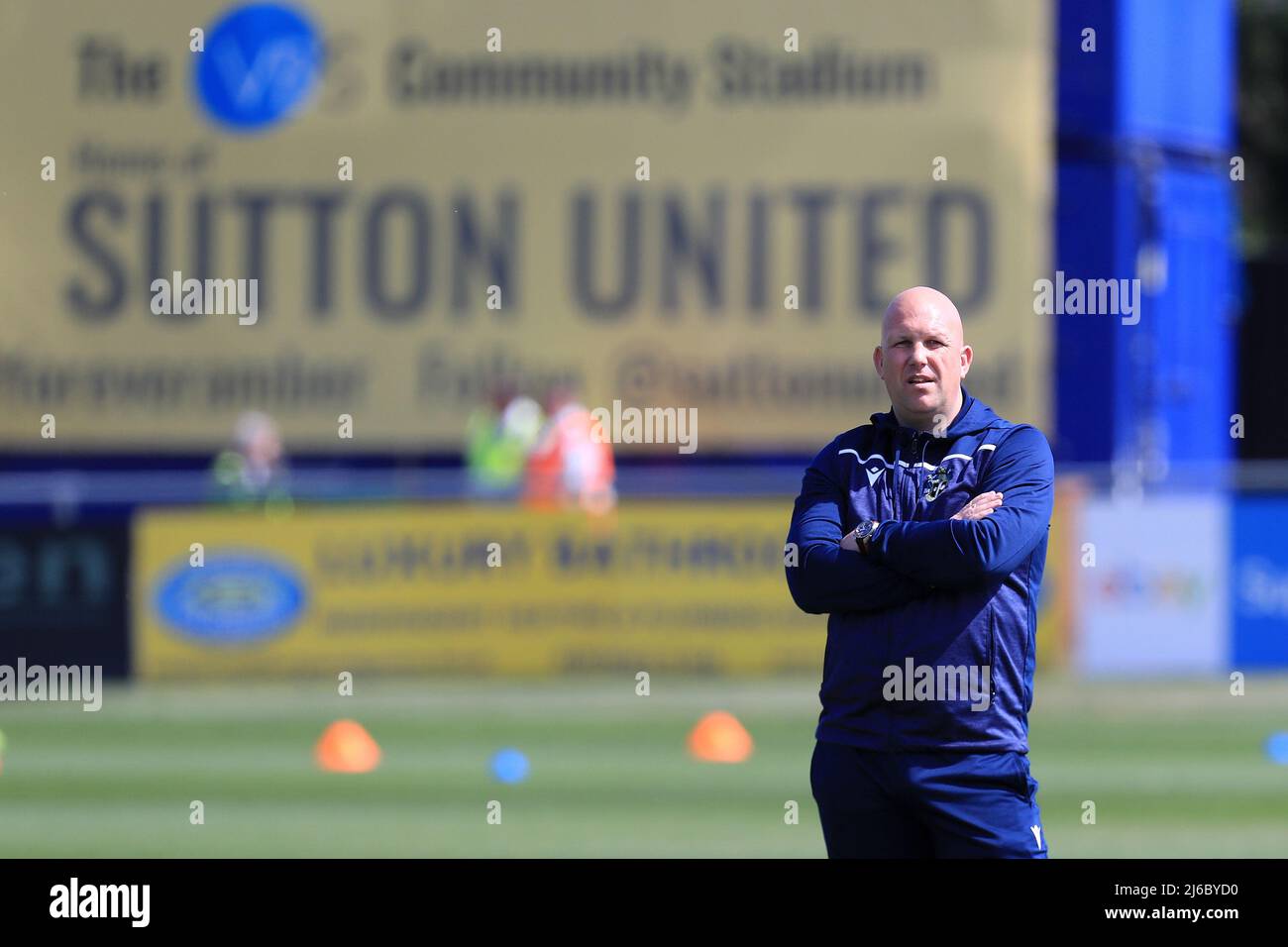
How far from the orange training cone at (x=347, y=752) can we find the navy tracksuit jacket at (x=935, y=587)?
7.86m

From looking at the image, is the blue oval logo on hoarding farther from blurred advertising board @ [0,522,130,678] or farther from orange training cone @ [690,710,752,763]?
orange training cone @ [690,710,752,763]

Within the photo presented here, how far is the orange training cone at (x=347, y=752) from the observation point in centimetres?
1334

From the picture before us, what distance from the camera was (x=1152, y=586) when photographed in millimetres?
18438

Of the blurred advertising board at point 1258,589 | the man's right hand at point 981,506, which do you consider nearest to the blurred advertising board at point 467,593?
the blurred advertising board at point 1258,589

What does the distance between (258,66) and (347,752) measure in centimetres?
1267

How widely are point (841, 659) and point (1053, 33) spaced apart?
21.4 metres

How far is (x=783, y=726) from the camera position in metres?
15.3

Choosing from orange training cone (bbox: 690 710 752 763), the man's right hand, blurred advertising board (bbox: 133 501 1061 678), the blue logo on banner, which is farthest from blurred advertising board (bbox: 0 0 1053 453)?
the man's right hand

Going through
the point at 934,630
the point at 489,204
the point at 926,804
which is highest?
the point at 489,204

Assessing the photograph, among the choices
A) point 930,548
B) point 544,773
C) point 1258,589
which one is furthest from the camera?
point 1258,589

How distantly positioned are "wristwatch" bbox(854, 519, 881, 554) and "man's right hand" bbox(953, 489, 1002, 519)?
22cm

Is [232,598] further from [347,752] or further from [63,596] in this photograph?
[347,752]

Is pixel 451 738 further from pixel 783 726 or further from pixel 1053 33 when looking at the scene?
pixel 1053 33

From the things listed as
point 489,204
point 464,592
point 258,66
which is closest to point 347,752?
point 464,592
